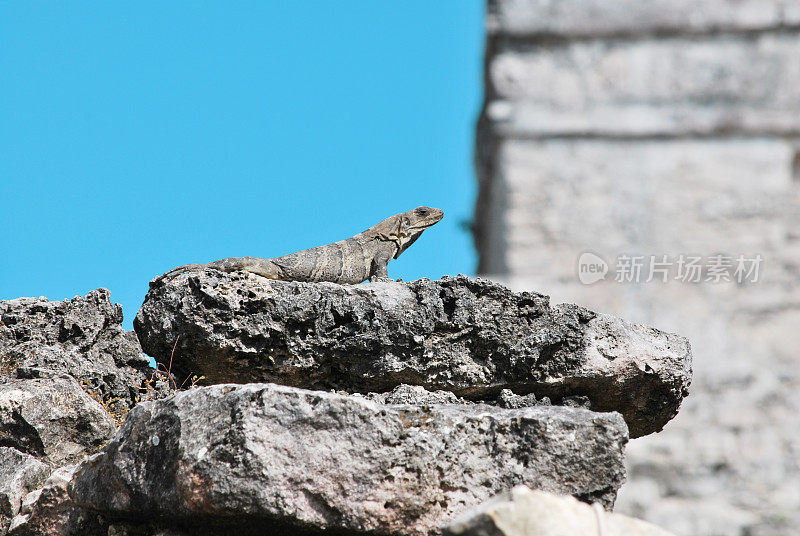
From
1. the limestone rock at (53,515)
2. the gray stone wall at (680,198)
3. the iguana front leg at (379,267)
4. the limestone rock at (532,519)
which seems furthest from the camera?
the gray stone wall at (680,198)

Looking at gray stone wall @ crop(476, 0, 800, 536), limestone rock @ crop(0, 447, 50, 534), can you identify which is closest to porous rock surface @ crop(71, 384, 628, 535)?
limestone rock @ crop(0, 447, 50, 534)

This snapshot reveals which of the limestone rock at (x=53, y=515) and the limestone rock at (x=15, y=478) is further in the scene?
the limestone rock at (x=15, y=478)

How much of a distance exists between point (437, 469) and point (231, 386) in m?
0.86

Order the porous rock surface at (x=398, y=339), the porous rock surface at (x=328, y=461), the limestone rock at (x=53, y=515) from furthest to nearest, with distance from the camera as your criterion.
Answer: the porous rock surface at (x=398, y=339) → the limestone rock at (x=53, y=515) → the porous rock surface at (x=328, y=461)

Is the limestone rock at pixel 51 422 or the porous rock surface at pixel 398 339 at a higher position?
the porous rock surface at pixel 398 339

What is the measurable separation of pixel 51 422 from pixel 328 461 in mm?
2157

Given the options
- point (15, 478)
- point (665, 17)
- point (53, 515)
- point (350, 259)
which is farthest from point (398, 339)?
point (665, 17)

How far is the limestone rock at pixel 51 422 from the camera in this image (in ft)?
→ 17.8

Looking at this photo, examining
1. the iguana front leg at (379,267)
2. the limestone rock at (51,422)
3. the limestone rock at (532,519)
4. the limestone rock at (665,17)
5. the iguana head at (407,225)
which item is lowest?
the limestone rock at (51,422)

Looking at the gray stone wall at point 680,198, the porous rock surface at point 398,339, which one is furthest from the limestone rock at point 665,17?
the porous rock surface at point 398,339

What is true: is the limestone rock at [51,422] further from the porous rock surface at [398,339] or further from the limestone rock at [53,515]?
the limestone rock at [53,515]

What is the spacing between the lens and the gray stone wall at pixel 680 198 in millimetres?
9328

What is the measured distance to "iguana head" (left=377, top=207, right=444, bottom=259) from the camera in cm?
713

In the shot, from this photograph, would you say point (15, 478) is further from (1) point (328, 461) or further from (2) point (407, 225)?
(2) point (407, 225)
